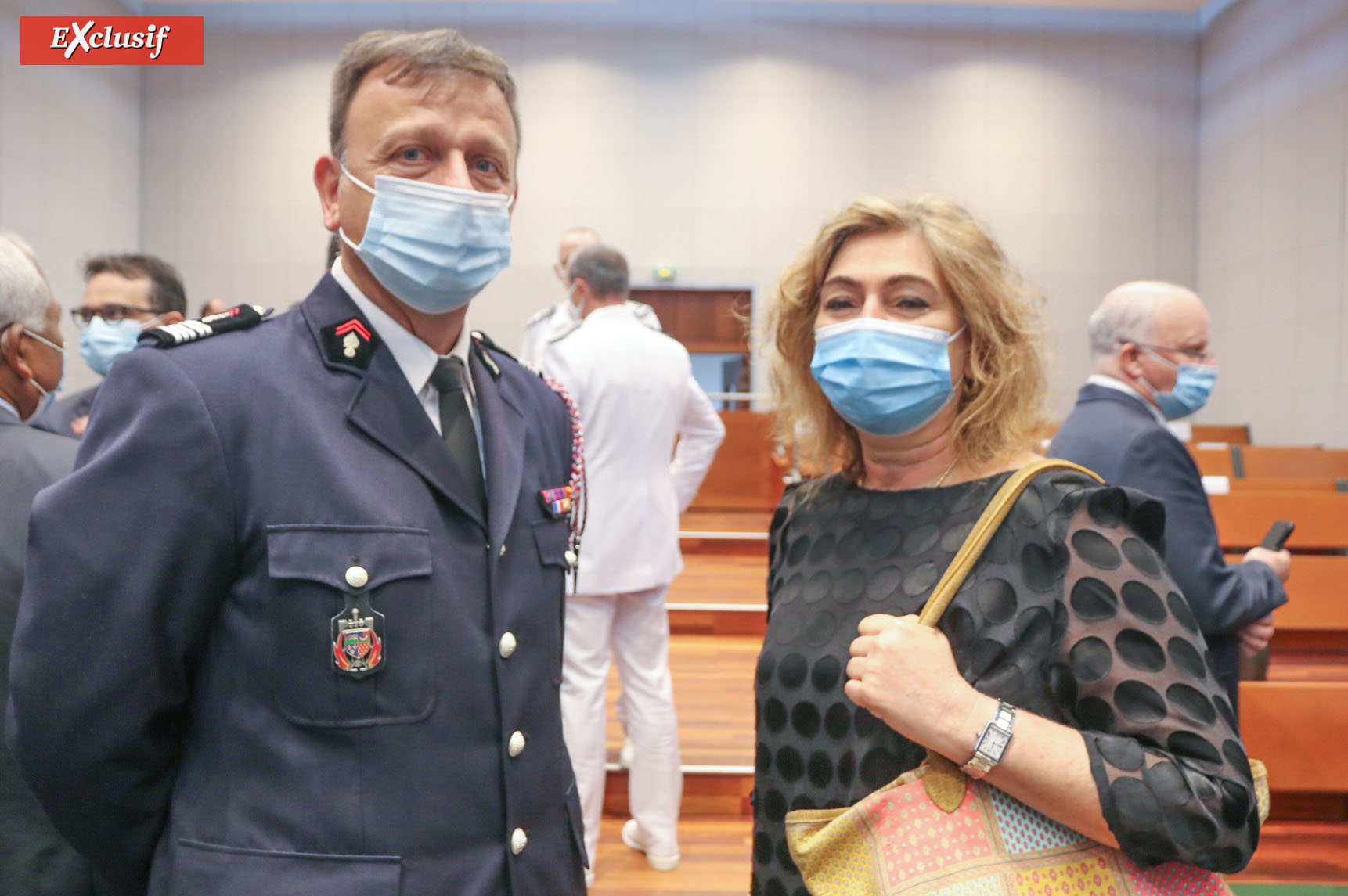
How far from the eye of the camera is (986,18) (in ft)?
29.8

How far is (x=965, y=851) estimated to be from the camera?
981 mm

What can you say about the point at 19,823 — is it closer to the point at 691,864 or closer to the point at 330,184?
the point at 330,184

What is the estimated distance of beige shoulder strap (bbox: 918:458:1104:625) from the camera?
3.61 feet

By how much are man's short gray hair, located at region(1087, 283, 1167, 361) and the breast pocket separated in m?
1.87

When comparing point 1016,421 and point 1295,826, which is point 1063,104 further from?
point 1016,421

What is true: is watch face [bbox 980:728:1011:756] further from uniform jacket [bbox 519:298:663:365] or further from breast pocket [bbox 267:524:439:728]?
uniform jacket [bbox 519:298:663:365]

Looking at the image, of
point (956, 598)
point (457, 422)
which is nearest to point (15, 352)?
point (457, 422)

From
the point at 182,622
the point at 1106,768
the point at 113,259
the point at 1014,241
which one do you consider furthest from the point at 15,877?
the point at 1014,241

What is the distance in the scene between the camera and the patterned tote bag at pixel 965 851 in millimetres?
972

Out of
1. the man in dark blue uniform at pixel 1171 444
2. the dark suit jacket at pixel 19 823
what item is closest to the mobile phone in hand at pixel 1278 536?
the man in dark blue uniform at pixel 1171 444

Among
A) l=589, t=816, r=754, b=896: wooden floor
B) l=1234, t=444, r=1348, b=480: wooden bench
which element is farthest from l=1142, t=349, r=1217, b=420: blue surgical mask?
l=1234, t=444, r=1348, b=480: wooden bench

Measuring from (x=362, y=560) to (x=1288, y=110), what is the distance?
9318 mm

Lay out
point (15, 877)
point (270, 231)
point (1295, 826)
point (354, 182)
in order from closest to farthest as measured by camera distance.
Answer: point (354, 182)
point (15, 877)
point (1295, 826)
point (270, 231)

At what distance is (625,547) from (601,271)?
0.90m
